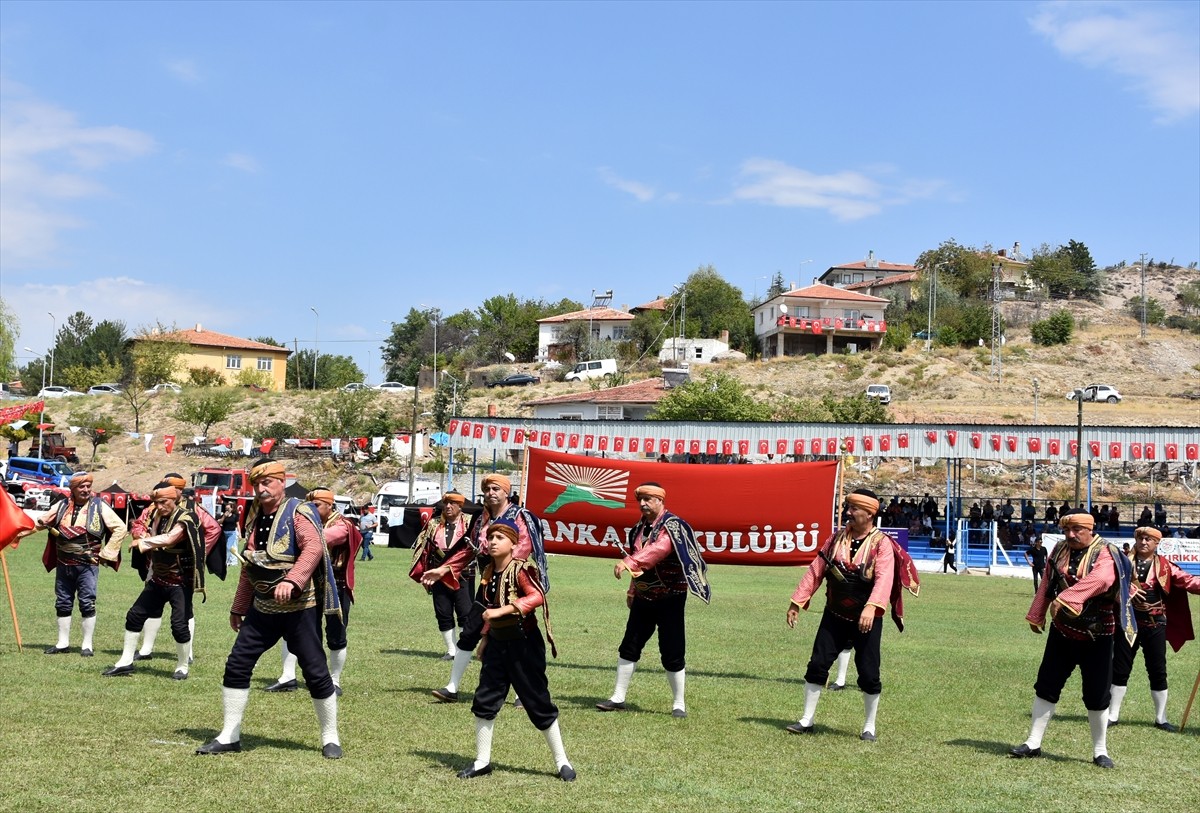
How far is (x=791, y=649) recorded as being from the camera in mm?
16359

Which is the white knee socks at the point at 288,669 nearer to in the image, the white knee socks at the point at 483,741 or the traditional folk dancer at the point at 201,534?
the traditional folk dancer at the point at 201,534

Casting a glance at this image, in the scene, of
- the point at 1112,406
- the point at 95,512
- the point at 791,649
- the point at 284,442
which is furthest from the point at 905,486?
the point at 95,512

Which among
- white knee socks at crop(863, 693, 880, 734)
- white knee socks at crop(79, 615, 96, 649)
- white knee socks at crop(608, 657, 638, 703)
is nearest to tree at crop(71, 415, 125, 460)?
white knee socks at crop(79, 615, 96, 649)

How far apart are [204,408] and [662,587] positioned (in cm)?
7172

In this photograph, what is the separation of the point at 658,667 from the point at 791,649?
299 centimetres

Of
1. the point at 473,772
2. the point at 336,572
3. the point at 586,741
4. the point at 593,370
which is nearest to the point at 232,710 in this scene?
the point at 473,772

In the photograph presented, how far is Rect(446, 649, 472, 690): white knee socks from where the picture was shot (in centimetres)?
1144

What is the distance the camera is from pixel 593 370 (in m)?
92.9

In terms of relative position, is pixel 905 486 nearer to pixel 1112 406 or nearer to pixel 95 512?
pixel 1112 406

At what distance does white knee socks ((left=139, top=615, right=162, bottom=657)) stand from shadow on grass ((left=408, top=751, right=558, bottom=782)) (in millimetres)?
4746

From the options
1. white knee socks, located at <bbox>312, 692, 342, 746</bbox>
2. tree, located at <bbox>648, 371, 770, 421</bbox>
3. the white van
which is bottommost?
white knee socks, located at <bbox>312, 692, 342, 746</bbox>

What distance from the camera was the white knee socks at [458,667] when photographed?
11.4 metres

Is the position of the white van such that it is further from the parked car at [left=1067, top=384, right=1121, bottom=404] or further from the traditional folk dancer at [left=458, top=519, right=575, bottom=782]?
the traditional folk dancer at [left=458, top=519, right=575, bottom=782]

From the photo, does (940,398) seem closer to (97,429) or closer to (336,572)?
(97,429)
